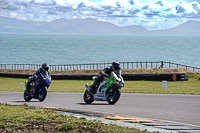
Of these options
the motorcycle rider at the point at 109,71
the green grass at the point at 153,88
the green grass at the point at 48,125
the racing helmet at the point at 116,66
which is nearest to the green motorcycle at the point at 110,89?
the motorcycle rider at the point at 109,71

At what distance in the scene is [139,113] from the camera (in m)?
11.5

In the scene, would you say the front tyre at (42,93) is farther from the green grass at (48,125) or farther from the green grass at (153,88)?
the green grass at (153,88)

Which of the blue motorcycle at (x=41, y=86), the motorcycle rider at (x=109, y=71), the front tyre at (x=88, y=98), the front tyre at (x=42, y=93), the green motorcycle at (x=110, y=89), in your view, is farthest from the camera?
the front tyre at (x=42, y=93)

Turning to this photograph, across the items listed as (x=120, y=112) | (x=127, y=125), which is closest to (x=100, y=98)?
(x=120, y=112)

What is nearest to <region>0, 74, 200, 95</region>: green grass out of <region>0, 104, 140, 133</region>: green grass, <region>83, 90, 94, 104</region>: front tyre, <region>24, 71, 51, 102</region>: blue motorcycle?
<region>83, 90, 94, 104</region>: front tyre

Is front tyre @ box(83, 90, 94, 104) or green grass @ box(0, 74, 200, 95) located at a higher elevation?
front tyre @ box(83, 90, 94, 104)

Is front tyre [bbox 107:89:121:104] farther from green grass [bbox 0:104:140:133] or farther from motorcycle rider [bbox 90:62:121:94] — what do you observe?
green grass [bbox 0:104:140:133]

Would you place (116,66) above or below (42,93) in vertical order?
above

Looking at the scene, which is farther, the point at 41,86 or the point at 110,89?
the point at 41,86

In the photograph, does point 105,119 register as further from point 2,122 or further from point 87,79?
point 87,79

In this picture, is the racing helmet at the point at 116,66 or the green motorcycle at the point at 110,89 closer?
the green motorcycle at the point at 110,89

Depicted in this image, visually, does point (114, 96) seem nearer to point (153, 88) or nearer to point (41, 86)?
point (41, 86)

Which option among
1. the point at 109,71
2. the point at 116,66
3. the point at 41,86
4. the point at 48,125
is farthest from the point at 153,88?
the point at 48,125

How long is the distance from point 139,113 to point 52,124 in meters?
3.56
